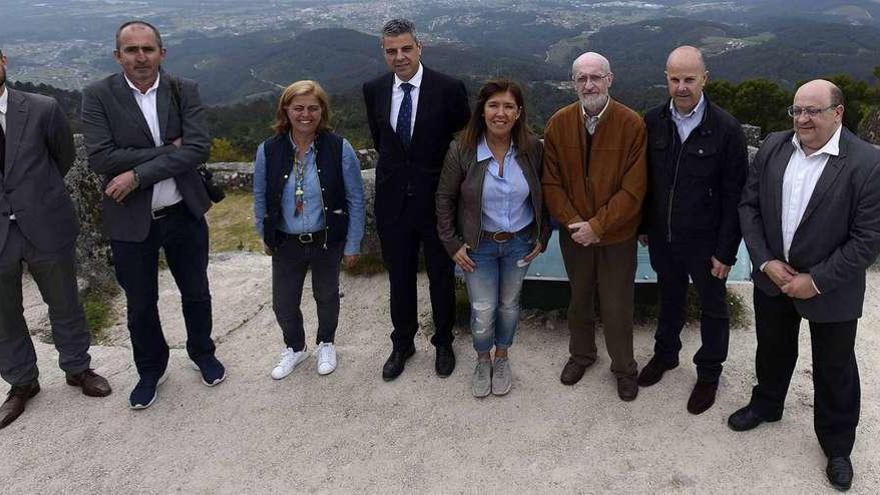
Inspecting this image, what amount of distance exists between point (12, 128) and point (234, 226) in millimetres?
7389

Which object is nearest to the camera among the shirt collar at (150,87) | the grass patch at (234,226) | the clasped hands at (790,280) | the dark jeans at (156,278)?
the clasped hands at (790,280)

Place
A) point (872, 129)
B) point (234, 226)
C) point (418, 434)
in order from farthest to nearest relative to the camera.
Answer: point (872, 129)
point (234, 226)
point (418, 434)

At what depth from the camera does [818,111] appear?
2.81 m

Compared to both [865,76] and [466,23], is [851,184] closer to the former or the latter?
[865,76]

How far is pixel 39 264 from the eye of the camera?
149 inches

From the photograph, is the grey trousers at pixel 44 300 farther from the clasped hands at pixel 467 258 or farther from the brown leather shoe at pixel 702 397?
the brown leather shoe at pixel 702 397

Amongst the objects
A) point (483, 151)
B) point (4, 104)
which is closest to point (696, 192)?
point (483, 151)

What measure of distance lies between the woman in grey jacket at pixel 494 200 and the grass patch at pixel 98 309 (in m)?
3.97

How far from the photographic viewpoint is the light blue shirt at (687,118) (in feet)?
10.9

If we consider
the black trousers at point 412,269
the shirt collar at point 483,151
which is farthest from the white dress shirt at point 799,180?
the black trousers at point 412,269

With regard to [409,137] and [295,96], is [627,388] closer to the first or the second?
[409,137]

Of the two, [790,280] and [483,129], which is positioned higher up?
[483,129]

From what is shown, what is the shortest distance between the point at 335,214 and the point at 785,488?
123 inches

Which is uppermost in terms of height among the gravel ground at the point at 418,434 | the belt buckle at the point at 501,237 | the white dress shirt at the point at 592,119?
the white dress shirt at the point at 592,119
